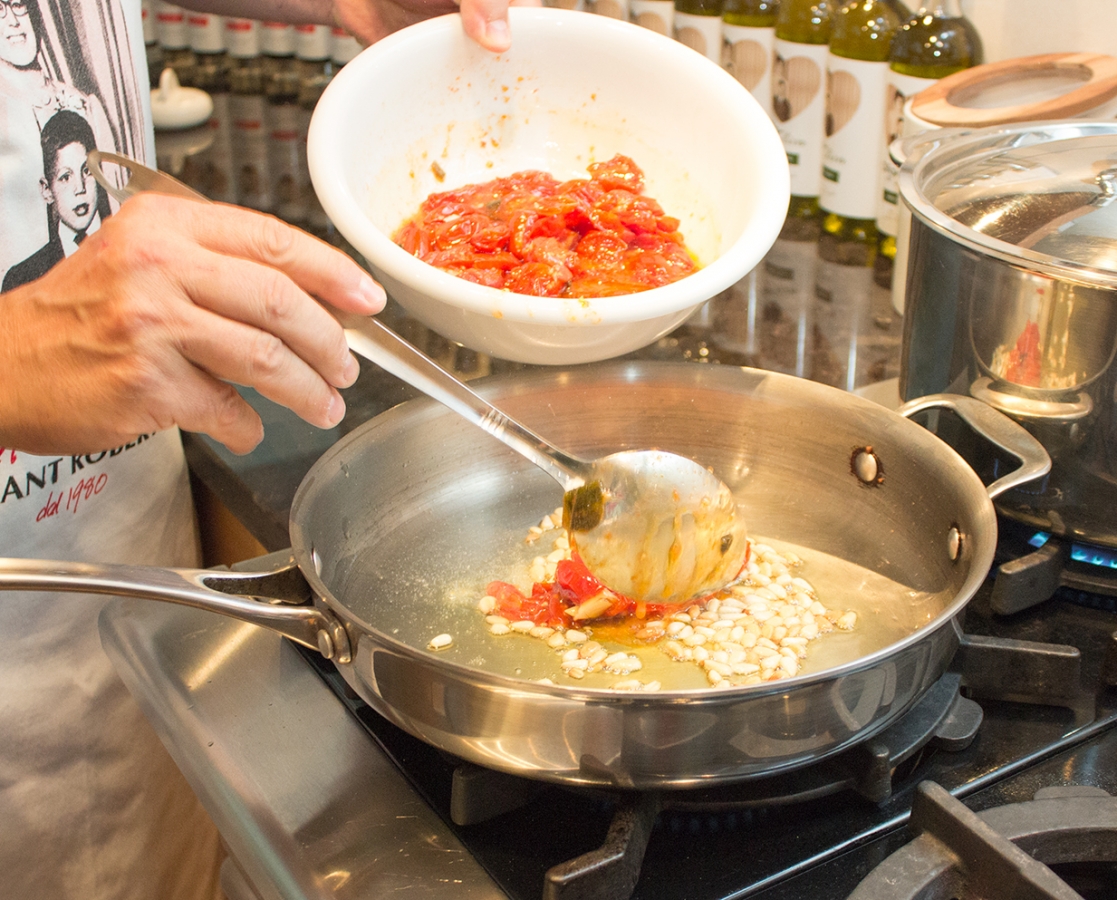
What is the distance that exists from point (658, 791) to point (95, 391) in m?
0.38

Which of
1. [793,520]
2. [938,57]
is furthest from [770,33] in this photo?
[793,520]

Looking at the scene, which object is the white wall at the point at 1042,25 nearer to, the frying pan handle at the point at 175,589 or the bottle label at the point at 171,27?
the frying pan handle at the point at 175,589

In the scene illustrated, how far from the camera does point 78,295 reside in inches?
23.4

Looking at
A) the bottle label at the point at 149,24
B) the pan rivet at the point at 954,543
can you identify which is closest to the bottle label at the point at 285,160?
the bottle label at the point at 149,24

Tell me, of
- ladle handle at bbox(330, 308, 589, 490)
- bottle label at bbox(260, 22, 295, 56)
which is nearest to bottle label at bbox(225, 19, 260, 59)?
bottle label at bbox(260, 22, 295, 56)

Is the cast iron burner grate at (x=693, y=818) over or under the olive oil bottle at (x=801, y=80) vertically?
under

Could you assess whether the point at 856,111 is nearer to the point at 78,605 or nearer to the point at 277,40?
the point at 78,605

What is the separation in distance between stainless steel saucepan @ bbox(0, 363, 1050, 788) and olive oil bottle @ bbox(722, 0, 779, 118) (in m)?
0.69

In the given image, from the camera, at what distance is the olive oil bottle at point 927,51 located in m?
1.16

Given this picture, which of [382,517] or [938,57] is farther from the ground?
[938,57]

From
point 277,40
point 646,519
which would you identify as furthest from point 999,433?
point 277,40

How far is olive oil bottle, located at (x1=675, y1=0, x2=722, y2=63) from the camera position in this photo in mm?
1409

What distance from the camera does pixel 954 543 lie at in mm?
717

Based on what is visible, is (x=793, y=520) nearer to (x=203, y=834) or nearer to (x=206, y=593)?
(x=206, y=593)
